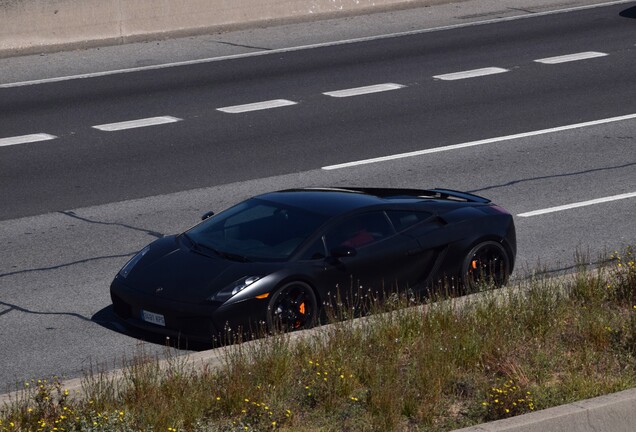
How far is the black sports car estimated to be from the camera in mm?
10352

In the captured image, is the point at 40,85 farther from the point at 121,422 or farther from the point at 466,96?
the point at 121,422

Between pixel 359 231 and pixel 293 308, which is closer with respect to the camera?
pixel 293 308

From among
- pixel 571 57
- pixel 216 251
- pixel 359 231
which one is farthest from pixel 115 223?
pixel 571 57

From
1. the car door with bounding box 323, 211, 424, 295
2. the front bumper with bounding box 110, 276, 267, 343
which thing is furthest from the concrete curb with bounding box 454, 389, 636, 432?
the car door with bounding box 323, 211, 424, 295

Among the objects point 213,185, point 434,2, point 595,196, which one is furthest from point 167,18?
point 595,196

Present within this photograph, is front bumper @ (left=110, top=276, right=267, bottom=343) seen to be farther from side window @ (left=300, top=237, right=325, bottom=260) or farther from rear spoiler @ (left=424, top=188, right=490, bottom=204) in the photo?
rear spoiler @ (left=424, top=188, right=490, bottom=204)

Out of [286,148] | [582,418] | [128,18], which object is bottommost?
[286,148]

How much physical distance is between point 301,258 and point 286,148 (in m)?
6.81

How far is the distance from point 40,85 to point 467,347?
14.2 meters

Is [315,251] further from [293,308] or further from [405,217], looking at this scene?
[405,217]

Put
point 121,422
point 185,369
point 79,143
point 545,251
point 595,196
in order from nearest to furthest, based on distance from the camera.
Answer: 1. point 121,422
2. point 185,369
3. point 545,251
4. point 595,196
5. point 79,143

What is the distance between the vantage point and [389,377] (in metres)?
8.58

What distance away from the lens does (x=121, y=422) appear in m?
7.77

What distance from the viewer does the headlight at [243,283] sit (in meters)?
10.3
